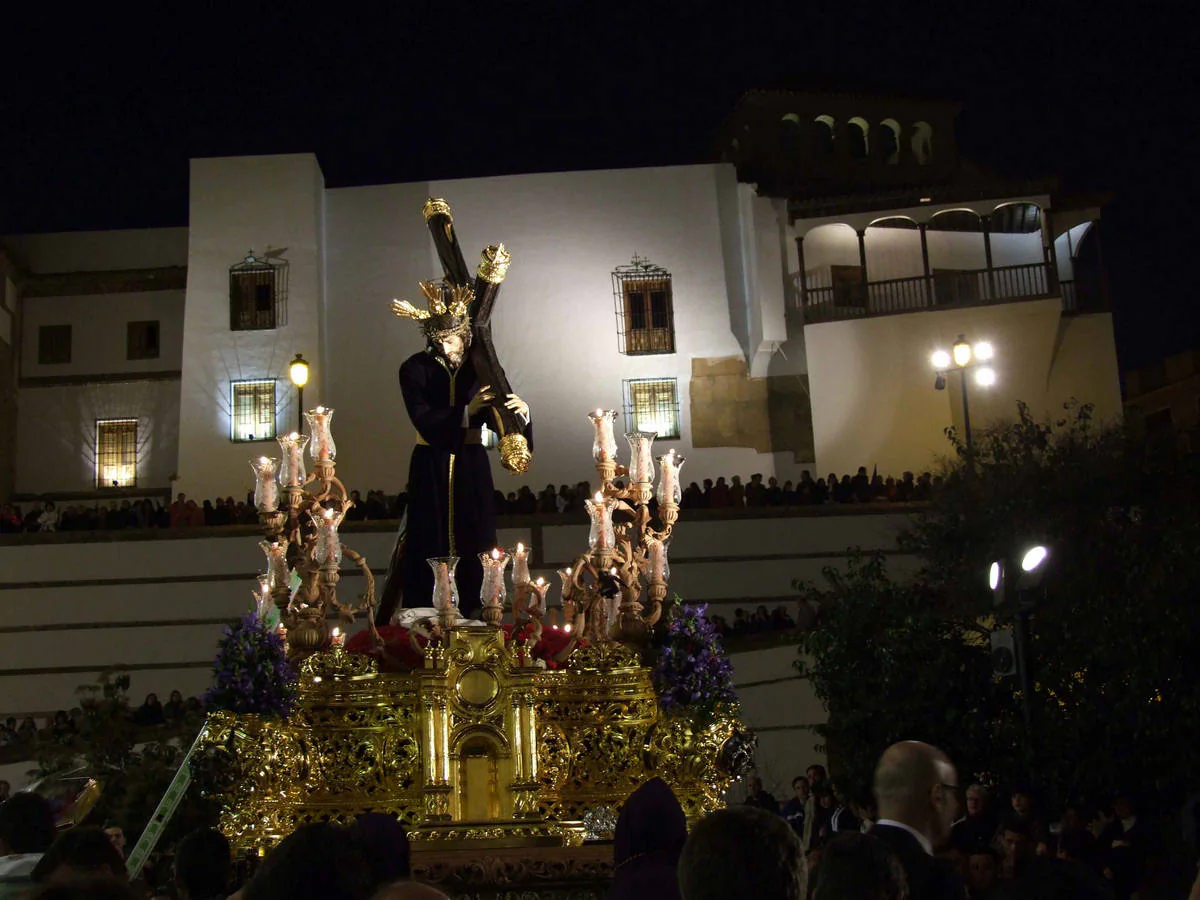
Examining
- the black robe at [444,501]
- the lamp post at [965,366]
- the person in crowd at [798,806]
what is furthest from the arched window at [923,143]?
the black robe at [444,501]

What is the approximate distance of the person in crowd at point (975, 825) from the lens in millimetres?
9320

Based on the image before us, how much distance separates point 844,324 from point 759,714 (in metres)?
11.7

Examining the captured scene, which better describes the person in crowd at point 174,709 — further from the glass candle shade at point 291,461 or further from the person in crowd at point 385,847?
the person in crowd at point 385,847

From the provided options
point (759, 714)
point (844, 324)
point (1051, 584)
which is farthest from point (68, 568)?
point (1051, 584)

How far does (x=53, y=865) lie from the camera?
4719mm

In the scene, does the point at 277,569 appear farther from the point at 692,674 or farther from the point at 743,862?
the point at 743,862

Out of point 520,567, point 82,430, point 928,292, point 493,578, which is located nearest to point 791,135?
point 928,292

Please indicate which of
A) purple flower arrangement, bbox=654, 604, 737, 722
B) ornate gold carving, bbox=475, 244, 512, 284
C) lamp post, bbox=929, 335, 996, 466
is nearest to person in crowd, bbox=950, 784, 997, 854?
purple flower arrangement, bbox=654, 604, 737, 722

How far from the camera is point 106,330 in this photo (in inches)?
1412

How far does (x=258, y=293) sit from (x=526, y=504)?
9106 millimetres

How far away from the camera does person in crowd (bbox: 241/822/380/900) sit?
12.3ft

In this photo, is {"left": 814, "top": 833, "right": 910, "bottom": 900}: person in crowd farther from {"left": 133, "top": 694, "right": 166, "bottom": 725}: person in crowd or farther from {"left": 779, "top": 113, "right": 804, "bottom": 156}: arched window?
{"left": 779, "top": 113, "right": 804, "bottom": 156}: arched window

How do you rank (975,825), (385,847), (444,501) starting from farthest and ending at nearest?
(444,501) → (975,825) → (385,847)

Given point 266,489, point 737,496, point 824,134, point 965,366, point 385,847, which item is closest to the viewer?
point 385,847
